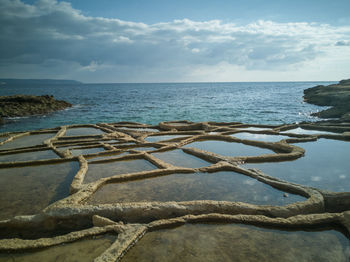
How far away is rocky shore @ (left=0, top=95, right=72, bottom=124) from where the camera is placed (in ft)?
92.8

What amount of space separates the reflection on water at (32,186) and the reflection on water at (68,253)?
1492mm

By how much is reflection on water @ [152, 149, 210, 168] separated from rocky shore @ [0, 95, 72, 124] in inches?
1066

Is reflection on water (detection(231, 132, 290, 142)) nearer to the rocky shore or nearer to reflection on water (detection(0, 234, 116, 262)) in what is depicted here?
reflection on water (detection(0, 234, 116, 262))

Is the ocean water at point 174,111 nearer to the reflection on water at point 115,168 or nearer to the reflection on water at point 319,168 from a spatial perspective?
the reflection on water at point 319,168

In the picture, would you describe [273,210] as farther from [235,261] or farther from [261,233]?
[235,261]

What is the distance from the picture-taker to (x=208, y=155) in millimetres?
8352

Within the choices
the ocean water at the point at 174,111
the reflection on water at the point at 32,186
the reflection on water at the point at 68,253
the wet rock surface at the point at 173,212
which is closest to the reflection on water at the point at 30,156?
the wet rock surface at the point at 173,212

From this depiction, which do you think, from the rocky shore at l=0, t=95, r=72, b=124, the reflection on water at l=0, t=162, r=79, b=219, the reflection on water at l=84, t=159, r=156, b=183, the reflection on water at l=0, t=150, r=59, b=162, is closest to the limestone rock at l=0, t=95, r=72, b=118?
the rocky shore at l=0, t=95, r=72, b=124

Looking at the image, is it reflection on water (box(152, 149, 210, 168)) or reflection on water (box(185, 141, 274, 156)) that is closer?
reflection on water (box(152, 149, 210, 168))

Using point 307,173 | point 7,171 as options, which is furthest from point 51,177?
point 307,173

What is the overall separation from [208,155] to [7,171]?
22.7 ft

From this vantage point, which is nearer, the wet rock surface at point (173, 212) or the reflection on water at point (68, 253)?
the reflection on water at point (68, 253)

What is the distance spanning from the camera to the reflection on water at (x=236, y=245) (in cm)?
336

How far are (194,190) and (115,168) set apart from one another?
3.15m
